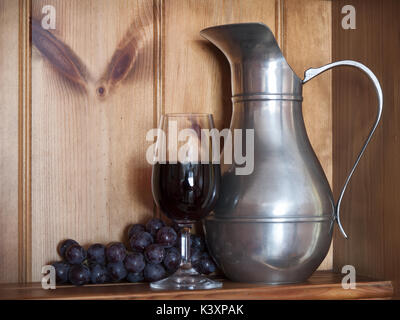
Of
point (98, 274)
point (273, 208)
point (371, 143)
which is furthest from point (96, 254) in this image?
point (371, 143)

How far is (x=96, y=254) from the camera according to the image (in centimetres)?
87

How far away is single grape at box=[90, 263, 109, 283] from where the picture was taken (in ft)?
2.80

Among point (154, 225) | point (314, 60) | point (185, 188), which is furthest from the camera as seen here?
point (314, 60)

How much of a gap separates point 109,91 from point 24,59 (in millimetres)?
150

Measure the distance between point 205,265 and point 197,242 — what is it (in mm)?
41

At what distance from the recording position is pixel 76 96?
949mm

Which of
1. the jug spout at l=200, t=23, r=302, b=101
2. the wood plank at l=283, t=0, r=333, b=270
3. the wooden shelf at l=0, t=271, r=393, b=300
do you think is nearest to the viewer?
the wooden shelf at l=0, t=271, r=393, b=300

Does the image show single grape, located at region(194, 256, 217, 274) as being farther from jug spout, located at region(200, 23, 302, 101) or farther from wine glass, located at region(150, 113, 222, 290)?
jug spout, located at region(200, 23, 302, 101)

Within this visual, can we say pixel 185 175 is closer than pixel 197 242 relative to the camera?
Yes

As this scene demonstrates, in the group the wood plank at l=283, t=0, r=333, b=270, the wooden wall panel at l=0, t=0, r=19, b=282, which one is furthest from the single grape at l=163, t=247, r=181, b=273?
the wood plank at l=283, t=0, r=333, b=270

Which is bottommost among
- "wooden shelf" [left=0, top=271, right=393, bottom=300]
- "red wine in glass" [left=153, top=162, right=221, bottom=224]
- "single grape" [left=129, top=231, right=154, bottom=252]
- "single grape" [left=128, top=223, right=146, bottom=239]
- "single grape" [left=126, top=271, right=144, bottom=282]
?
"wooden shelf" [left=0, top=271, right=393, bottom=300]

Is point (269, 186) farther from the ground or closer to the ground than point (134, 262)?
farther from the ground

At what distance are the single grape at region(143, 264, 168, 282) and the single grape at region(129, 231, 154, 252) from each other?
32 mm

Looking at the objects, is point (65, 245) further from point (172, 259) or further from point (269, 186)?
point (269, 186)
